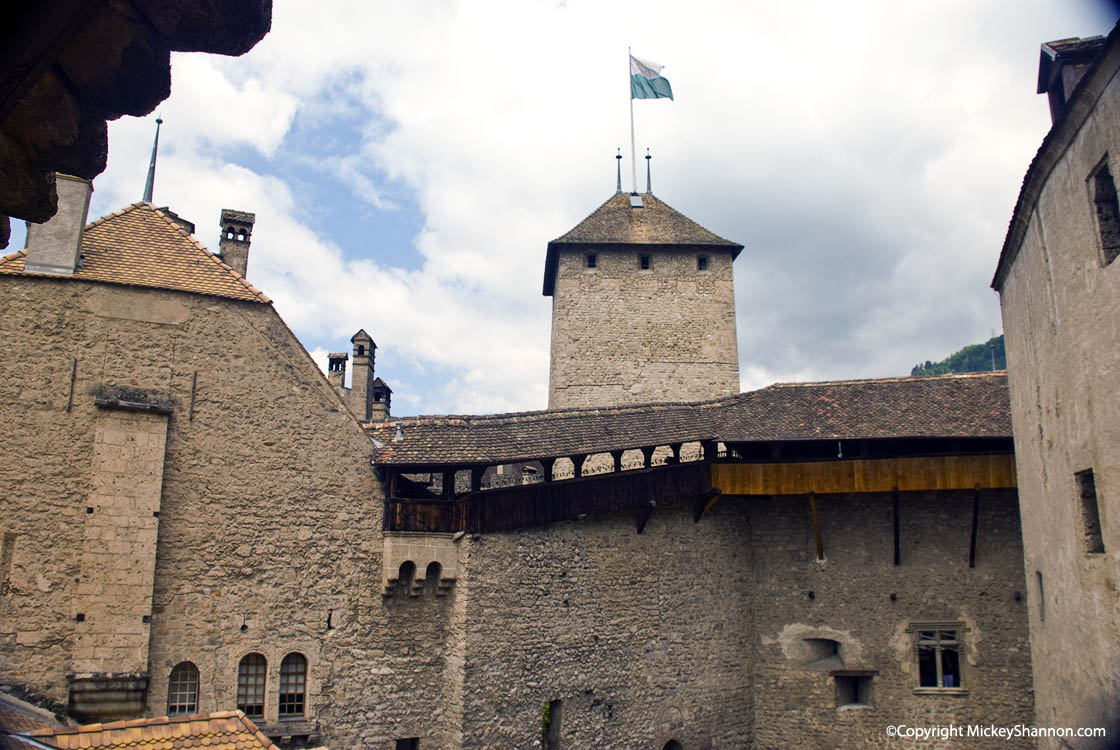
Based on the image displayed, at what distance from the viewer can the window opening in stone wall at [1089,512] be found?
8.31 m

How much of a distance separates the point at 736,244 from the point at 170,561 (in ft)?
55.7

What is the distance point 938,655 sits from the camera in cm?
1523

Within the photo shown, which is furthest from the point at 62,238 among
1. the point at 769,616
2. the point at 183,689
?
the point at 769,616

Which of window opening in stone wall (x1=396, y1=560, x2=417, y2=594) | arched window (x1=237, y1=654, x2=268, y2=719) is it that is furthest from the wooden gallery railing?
arched window (x1=237, y1=654, x2=268, y2=719)

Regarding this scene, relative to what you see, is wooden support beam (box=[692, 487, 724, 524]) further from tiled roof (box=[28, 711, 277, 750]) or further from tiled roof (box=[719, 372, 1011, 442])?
tiled roof (box=[28, 711, 277, 750])

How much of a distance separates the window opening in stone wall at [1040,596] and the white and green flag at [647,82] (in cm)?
1838

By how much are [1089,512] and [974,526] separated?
23.5 feet

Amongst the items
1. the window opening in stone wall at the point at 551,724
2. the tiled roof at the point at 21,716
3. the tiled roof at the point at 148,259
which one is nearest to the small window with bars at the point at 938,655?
the window opening in stone wall at the point at 551,724

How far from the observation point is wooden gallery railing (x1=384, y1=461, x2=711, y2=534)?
12.4 m

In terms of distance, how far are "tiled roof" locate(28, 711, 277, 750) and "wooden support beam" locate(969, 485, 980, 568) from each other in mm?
11933

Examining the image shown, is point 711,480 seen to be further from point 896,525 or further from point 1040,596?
point 1040,596

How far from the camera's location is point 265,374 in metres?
11.9

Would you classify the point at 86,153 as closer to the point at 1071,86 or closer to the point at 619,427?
the point at 1071,86

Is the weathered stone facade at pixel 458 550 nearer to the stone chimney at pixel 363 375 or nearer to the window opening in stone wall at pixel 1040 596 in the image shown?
the window opening in stone wall at pixel 1040 596
